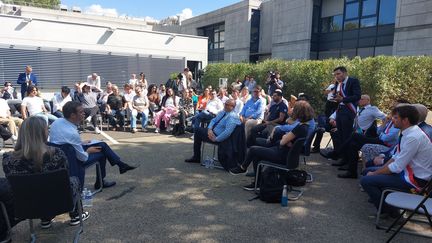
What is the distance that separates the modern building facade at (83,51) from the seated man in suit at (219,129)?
1319 cm

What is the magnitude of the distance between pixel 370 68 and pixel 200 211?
9.96 m

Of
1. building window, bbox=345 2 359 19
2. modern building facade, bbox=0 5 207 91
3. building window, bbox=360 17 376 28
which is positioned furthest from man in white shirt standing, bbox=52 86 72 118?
building window, bbox=345 2 359 19

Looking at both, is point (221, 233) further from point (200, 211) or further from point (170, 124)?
point (170, 124)

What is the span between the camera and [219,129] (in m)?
6.13

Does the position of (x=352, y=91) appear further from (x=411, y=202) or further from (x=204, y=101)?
(x=204, y=101)

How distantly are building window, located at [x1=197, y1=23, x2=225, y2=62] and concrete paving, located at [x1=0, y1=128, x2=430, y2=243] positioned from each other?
99.1 ft

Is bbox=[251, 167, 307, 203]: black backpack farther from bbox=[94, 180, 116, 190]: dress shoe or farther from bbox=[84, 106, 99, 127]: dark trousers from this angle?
bbox=[84, 106, 99, 127]: dark trousers

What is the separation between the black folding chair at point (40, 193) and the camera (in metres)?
2.91

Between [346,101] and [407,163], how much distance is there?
262 centimetres

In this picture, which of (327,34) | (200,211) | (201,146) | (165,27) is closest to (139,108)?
(201,146)

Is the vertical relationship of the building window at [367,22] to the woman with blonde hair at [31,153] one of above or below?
above

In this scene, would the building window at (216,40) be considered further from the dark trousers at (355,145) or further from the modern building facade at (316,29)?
the dark trousers at (355,145)

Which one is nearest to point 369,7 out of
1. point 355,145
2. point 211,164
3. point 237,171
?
point 355,145

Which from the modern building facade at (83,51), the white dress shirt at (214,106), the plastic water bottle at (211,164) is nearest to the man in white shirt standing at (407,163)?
the plastic water bottle at (211,164)
